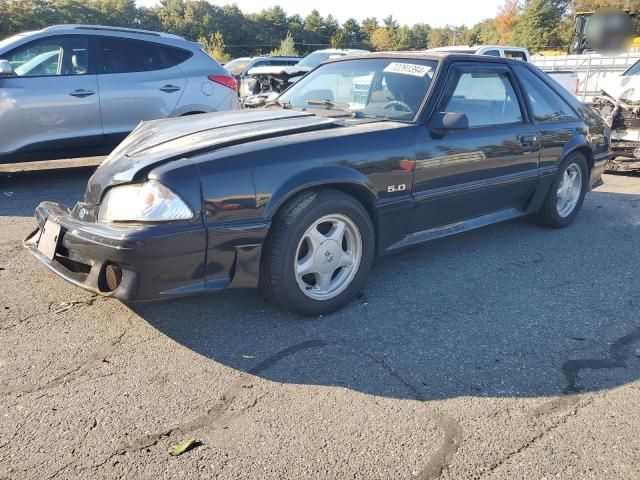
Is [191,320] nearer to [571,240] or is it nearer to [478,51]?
[571,240]

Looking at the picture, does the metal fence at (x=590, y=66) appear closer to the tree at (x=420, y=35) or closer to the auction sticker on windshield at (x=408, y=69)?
the auction sticker on windshield at (x=408, y=69)

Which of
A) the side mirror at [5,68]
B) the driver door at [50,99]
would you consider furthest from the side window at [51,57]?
the side mirror at [5,68]

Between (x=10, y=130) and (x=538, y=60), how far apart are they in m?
15.9

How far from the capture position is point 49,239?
10.0ft

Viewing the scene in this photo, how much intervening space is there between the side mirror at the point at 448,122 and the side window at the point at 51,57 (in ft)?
14.9

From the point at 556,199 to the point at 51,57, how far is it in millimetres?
5559

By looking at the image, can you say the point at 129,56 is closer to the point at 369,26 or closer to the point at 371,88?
the point at 371,88

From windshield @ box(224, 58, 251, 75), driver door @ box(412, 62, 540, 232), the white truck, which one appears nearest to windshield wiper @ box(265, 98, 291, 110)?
driver door @ box(412, 62, 540, 232)

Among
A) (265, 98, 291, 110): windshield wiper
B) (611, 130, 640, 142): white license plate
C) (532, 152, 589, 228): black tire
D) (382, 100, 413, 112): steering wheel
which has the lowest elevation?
(532, 152, 589, 228): black tire

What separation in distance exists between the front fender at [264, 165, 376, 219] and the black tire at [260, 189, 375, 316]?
0.07 meters

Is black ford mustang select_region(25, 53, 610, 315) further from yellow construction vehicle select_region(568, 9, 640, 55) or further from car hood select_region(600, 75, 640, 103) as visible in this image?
yellow construction vehicle select_region(568, 9, 640, 55)

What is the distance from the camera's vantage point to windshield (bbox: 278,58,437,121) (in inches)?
150

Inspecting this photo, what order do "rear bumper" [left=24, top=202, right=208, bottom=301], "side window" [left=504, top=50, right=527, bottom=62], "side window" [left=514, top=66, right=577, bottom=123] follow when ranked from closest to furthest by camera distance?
"rear bumper" [left=24, top=202, right=208, bottom=301]
"side window" [left=514, top=66, right=577, bottom=123]
"side window" [left=504, top=50, right=527, bottom=62]

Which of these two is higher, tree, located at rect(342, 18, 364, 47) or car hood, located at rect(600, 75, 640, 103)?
tree, located at rect(342, 18, 364, 47)
